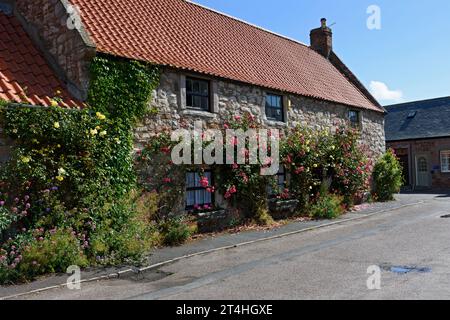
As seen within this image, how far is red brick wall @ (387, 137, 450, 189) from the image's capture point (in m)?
26.7

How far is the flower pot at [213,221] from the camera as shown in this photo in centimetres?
1115

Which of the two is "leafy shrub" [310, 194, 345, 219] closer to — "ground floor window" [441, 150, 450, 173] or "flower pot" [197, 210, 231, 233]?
"flower pot" [197, 210, 231, 233]

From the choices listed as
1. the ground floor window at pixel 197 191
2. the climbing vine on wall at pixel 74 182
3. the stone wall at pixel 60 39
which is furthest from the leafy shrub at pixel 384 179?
the stone wall at pixel 60 39

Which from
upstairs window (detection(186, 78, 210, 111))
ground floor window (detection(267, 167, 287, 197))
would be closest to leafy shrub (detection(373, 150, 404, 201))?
ground floor window (detection(267, 167, 287, 197))

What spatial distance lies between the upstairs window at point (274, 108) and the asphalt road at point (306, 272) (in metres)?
4.63

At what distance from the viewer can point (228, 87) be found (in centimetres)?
1243

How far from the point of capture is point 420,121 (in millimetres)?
29562

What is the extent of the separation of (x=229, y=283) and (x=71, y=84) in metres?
5.84

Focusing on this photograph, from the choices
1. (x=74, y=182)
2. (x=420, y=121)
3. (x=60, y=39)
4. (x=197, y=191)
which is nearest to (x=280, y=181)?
(x=197, y=191)

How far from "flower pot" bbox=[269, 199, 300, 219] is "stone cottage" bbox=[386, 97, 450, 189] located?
1696 centimetres

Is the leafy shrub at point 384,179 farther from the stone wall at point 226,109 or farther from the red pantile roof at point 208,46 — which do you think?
the stone wall at point 226,109

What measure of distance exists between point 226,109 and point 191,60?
1687 mm
